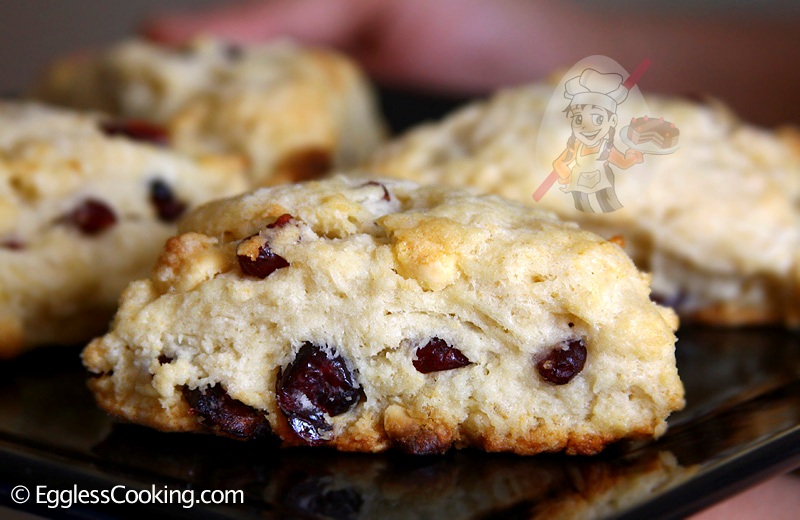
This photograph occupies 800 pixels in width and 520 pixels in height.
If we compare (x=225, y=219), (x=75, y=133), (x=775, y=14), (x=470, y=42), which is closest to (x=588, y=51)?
(x=470, y=42)

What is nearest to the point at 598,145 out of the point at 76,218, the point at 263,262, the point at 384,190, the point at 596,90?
the point at 596,90

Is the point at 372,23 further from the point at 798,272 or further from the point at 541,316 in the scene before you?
the point at 541,316

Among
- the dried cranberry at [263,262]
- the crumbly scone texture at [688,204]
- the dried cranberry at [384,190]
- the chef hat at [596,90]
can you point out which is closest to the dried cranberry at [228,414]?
the dried cranberry at [263,262]

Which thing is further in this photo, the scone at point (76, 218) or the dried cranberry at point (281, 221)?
the scone at point (76, 218)

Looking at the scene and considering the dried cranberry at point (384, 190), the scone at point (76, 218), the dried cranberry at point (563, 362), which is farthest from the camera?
the scone at point (76, 218)

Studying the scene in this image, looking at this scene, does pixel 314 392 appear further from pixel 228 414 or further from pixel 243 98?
pixel 243 98

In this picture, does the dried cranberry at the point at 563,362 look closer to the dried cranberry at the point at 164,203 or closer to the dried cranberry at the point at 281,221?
the dried cranberry at the point at 281,221

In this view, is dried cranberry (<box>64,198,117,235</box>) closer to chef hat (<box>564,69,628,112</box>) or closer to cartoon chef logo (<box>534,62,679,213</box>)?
cartoon chef logo (<box>534,62,679,213</box>)
